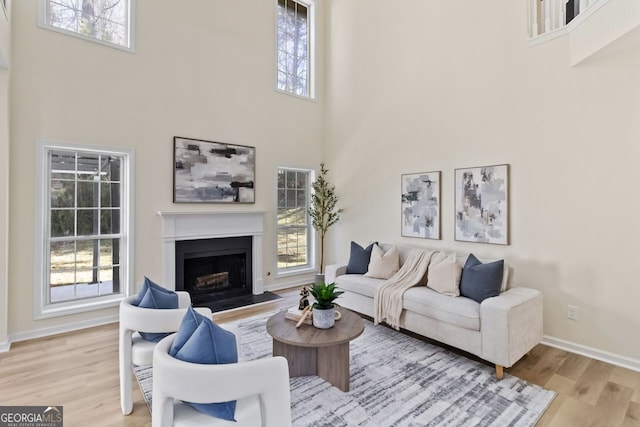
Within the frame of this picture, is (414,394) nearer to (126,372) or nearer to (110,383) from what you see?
(126,372)

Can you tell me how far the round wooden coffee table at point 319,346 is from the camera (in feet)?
7.82

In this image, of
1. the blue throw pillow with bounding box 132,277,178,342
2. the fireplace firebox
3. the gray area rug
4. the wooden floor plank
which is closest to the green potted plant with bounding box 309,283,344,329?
the gray area rug

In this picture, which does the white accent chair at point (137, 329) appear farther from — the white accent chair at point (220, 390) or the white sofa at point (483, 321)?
the white sofa at point (483, 321)

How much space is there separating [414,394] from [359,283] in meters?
1.62

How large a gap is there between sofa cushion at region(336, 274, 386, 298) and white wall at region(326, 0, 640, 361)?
1.07 m

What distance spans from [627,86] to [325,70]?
15.0 ft

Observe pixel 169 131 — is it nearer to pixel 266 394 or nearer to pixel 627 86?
pixel 266 394

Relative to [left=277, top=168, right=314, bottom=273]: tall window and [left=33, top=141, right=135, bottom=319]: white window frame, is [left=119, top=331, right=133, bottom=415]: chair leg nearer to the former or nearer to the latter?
[left=33, top=141, right=135, bottom=319]: white window frame

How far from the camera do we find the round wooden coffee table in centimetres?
238

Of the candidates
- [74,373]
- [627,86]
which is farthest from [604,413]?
[74,373]

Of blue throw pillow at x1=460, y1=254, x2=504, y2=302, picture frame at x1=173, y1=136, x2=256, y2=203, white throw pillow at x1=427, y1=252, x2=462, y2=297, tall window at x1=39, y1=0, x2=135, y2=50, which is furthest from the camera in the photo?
picture frame at x1=173, y1=136, x2=256, y2=203

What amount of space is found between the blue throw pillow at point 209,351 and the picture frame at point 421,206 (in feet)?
11.4

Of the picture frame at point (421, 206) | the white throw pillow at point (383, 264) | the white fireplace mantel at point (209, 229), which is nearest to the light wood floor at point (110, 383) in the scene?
the white fireplace mantel at point (209, 229)

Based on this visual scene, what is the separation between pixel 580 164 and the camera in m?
3.11
